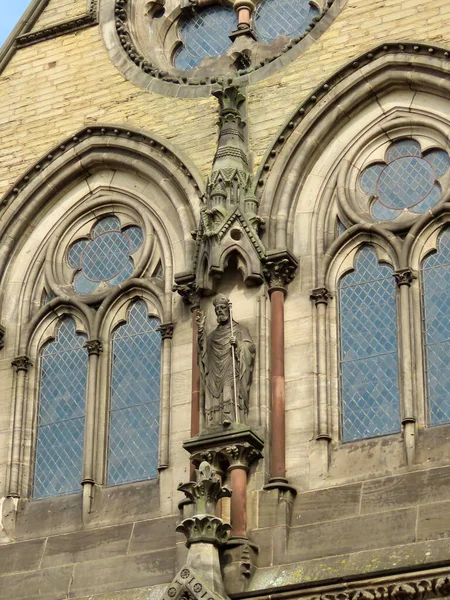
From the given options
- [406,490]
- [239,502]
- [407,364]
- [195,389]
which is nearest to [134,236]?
[195,389]

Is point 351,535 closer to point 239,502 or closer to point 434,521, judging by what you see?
point 434,521

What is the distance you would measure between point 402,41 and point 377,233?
2360mm

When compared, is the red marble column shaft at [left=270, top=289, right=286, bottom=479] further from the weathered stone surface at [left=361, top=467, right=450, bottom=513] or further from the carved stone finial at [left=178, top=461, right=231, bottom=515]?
the weathered stone surface at [left=361, top=467, right=450, bottom=513]

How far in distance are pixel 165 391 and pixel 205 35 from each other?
17.0ft

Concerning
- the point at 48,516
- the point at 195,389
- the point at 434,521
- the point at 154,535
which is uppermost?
the point at 195,389

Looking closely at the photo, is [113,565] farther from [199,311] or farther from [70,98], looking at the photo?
[70,98]

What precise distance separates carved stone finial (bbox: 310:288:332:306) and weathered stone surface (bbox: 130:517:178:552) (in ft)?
9.58

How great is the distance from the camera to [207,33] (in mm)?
26078

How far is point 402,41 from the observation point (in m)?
23.8

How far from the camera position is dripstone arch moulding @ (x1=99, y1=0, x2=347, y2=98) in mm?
24797

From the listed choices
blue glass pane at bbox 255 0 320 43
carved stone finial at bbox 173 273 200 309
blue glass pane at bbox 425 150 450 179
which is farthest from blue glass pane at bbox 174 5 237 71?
blue glass pane at bbox 425 150 450 179

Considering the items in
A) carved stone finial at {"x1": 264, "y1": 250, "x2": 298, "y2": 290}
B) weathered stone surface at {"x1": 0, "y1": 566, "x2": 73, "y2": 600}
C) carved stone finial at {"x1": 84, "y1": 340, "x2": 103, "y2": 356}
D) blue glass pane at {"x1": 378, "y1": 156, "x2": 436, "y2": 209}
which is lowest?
weathered stone surface at {"x1": 0, "y1": 566, "x2": 73, "y2": 600}

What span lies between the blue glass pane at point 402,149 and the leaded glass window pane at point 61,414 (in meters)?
4.26

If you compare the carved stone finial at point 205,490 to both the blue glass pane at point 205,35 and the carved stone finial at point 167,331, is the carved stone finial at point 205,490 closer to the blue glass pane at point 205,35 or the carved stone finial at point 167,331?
the carved stone finial at point 167,331
